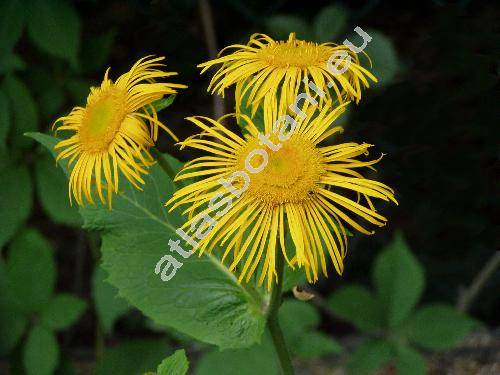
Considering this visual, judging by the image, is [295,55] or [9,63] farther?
[9,63]

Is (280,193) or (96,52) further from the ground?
(96,52)

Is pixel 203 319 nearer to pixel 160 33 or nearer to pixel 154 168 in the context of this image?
pixel 154 168

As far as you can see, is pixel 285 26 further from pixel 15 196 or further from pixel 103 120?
pixel 103 120

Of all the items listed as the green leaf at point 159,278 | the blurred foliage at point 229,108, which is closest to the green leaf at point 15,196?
the blurred foliage at point 229,108

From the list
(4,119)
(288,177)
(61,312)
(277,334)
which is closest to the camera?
(288,177)

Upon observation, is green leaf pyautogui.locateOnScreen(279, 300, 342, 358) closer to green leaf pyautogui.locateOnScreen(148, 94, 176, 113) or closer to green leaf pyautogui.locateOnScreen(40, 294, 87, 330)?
green leaf pyautogui.locateOnScreen(40, 294, 87, 330)

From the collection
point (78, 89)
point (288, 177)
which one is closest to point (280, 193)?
point (288, 177)

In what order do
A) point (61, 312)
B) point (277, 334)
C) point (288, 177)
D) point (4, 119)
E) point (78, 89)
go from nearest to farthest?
point (288, 177) → point (277, 334) → point (4, 119) → point (61, 312) → point (78, 89)

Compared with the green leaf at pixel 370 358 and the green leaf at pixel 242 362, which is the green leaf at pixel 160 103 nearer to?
the green leaf at pixel 242 362
